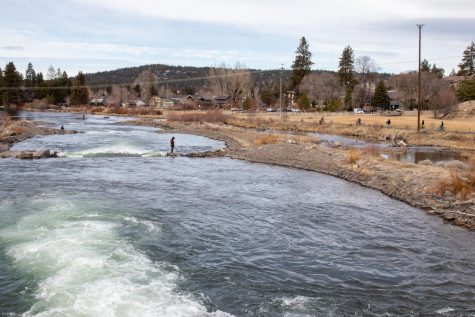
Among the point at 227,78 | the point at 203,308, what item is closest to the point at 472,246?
the point at 203,308

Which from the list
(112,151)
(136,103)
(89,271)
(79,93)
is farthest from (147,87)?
Result: (89,271)

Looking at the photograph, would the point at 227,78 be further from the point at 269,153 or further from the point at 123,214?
the point at 123,214

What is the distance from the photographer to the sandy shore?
74.4 feet

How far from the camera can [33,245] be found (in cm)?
1656

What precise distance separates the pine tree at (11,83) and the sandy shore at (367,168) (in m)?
89.2

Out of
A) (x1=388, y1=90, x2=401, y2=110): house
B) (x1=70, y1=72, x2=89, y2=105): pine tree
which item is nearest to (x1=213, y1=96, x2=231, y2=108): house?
(x1=388, y1=90, x2=401, y2=110): house

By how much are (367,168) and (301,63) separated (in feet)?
293

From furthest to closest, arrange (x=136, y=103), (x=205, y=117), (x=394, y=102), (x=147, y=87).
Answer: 1. (x=147, y=87)
2. (x=136, y=103)
3. (x=394, y=102)
4. (x=205, y=117)

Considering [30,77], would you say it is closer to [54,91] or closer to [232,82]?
[54,91]

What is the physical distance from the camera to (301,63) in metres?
118

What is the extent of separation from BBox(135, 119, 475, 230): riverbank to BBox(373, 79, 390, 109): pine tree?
53452mm

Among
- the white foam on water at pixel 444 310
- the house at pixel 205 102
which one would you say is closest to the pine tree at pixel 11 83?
the house at pixel 205 102

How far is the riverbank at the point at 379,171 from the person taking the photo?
22.7 metres

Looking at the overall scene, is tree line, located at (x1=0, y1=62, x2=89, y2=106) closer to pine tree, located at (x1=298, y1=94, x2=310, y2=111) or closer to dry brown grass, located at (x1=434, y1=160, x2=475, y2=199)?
pine tree, located at (x1=298, y1=94, x2=310, y2=111)
